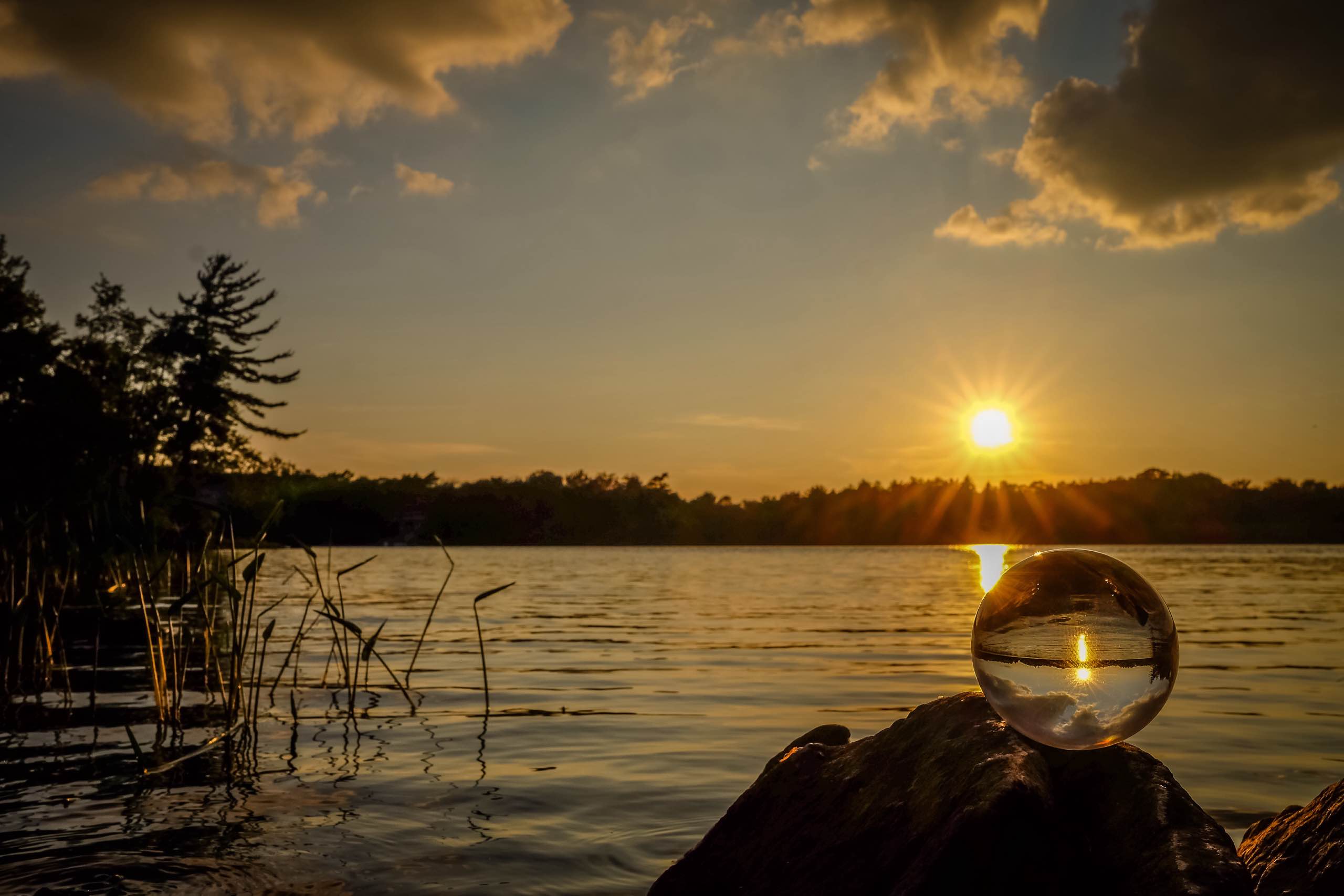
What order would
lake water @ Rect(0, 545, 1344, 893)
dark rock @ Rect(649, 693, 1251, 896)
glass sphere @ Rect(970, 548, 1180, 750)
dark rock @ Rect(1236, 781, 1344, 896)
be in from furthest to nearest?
lake water @ Rect(0, 545, 1344, 893) → glass sphere @ Rect(970, 548, 1180, 750) → dark rock @ Rect(1236, 781, 1344, 896) → dark rock @ Rect(649, 693, 1251, 896)

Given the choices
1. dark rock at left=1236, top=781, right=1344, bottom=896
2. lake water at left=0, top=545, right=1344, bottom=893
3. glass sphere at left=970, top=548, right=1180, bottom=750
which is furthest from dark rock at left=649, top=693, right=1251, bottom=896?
lake water at left=0, top=545, right=1344, bottom=893

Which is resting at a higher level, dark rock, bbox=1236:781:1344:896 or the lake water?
dark rock, bbox=1236:781:1344:896

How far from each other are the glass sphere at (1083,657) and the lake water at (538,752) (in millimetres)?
2298

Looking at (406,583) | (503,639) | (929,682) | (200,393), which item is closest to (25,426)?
(406,583)

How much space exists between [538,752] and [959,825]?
5.96 meters

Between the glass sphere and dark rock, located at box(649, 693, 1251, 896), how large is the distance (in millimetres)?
126

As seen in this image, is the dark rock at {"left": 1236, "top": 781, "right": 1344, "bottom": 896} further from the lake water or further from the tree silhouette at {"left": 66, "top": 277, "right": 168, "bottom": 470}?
the tree silhouette at {"left": 66, "top": 277, "right": 168, "bottom": 470}

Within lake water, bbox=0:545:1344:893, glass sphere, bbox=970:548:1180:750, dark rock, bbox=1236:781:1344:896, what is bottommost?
lake water, bbox=0:545:1344:893

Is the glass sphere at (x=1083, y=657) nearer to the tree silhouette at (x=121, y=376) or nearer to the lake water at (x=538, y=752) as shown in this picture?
the lake water at (x=538, y=752)

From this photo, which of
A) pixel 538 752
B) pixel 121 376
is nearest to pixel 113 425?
pixel 121 376

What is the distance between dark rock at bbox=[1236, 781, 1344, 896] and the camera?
12.1 ft

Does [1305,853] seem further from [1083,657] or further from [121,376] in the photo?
[121,376]

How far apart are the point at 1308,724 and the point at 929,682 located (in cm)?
436

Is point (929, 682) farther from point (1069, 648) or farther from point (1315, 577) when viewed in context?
point (1315, 577)
